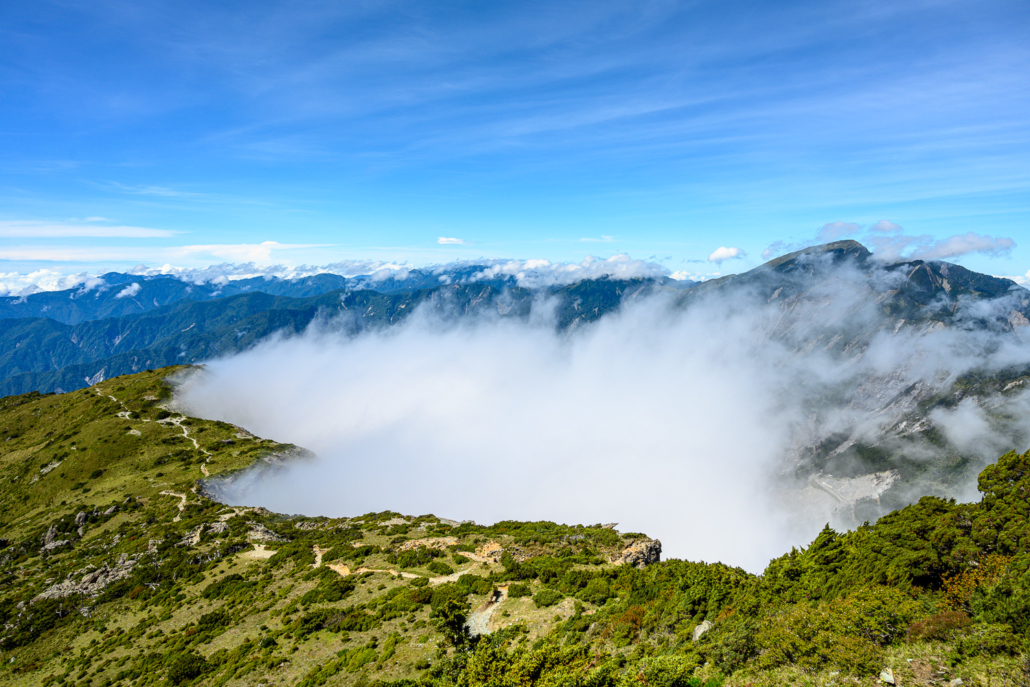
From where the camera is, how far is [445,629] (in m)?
32.1

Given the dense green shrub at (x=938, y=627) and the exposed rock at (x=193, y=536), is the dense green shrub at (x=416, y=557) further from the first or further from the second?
the exposed rock at (x=193, y=536)

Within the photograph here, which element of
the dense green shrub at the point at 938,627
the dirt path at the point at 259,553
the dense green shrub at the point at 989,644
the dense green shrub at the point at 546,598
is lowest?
the dirt path at the point at 259,553

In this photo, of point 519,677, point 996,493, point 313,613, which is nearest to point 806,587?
point 996,493

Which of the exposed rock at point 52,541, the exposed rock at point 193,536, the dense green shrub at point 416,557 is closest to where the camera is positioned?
the dense green shrub at point 416,557

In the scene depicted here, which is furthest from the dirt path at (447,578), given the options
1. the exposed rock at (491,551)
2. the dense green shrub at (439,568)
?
the exposed rock at (491,551)

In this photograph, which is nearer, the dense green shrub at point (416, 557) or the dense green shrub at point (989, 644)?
the dense green shrub at point (989, 644)

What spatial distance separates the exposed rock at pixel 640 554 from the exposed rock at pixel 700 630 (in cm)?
1591

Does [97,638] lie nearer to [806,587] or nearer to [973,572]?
[806,587]

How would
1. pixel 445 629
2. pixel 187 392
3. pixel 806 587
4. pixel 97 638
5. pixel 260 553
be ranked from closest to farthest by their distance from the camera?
pixel 806 587
pixel 445 629
pixel 97 638
pixel 260 553
pixel 187 392

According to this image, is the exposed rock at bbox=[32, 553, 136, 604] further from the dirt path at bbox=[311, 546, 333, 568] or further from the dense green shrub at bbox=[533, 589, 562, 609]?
the dense green shrub at bbox=[533, 589, 562, 609]

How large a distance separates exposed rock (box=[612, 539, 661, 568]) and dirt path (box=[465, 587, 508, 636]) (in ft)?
42.2

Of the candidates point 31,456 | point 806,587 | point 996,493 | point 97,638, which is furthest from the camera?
point 31,456

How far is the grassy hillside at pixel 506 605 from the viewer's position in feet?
65.6

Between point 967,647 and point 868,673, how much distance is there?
A: 4299mm
